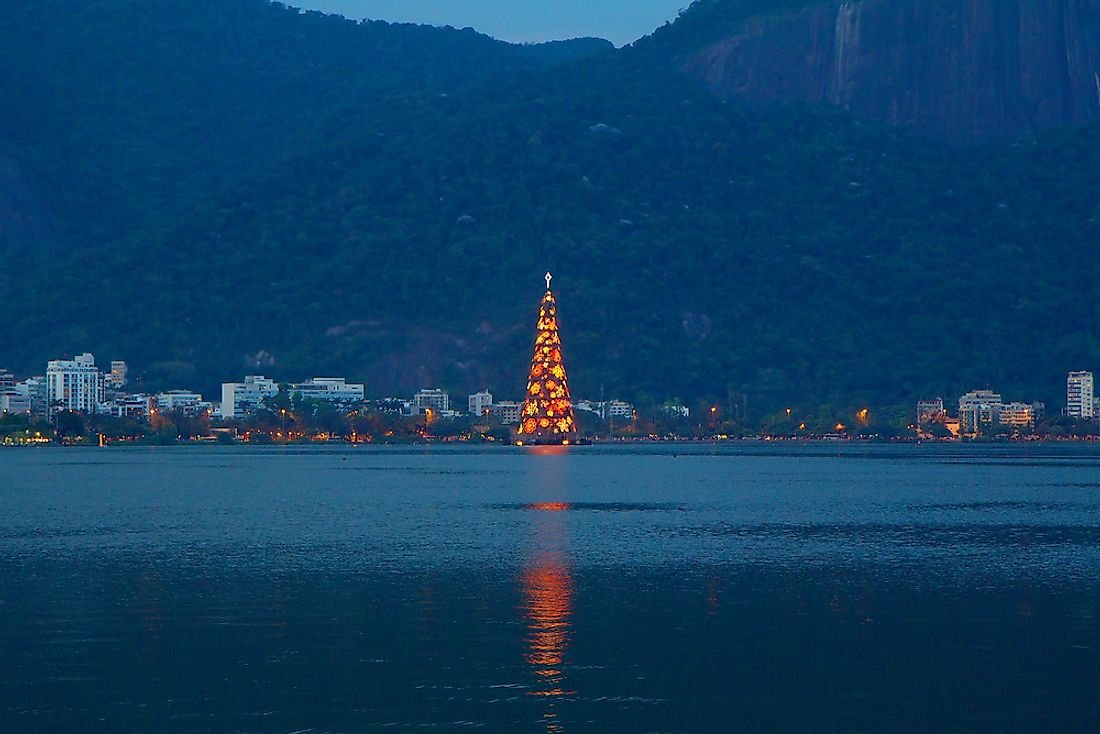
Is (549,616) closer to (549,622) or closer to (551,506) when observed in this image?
(549,622)

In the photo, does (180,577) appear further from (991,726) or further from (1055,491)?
(1055,491)

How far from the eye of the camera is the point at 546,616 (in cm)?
5206

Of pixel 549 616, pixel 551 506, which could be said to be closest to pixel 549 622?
pixel 549 616

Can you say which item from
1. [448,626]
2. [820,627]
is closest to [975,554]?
[820,627]

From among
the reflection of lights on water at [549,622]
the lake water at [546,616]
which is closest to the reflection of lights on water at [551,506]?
the lake water at [546,616]

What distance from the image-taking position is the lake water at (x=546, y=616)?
38906 millimetres

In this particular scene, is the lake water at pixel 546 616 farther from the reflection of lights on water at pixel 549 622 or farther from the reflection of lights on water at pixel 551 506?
the reflection of lights on water at pixel 551 506

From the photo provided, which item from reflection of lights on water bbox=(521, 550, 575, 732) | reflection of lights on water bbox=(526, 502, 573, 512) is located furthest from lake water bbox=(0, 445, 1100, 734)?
reflection of lights on water bbox=(526, 502, 573, 512)

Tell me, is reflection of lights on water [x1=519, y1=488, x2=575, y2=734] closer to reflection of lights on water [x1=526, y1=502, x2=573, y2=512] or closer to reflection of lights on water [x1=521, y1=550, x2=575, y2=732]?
reflection of lights on water [x1=521, y1=550, x2=575, y2=732]

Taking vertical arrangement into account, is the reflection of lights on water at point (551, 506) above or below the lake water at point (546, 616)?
above

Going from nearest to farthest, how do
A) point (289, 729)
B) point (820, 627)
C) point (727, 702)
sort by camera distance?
point (289, 729) → point (727, 702) → point (820, 627)

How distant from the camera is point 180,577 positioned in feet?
201

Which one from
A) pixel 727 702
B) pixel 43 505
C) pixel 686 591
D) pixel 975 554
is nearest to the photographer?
Answer: pixel 727 702

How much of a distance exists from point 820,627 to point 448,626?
1078cm
